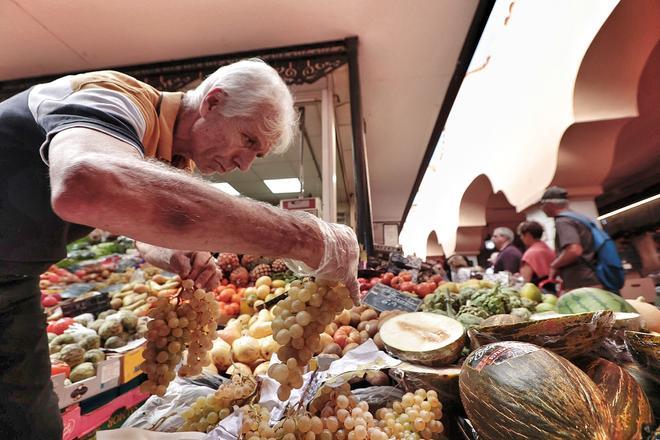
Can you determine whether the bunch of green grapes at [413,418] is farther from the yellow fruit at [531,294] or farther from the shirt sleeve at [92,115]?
the yellow fruit at [531,294]

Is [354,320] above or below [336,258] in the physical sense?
below

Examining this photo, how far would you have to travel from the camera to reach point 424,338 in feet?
4.04

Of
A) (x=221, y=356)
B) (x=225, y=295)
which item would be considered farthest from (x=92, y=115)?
(x=225, y=295)

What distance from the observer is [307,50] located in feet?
11.9

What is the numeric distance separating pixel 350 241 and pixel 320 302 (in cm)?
17

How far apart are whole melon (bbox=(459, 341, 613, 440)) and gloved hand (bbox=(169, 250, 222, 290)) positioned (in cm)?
92

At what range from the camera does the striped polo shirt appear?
0.66 meters

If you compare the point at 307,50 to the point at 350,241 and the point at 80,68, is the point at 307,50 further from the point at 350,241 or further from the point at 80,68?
the point at 350,241

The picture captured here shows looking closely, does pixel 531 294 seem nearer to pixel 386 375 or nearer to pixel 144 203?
pixel 386 375

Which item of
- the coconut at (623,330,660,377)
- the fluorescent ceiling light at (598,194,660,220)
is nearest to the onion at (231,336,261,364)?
the coconut at (623,330,660,377)

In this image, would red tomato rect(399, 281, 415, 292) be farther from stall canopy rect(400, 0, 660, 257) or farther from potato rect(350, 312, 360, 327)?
stall canopy rect(400, 0, 660, 257)

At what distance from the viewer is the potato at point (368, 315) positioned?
1806mm

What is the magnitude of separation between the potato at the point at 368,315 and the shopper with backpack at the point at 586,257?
2386 millimetres

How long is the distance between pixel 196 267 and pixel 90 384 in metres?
0.79
